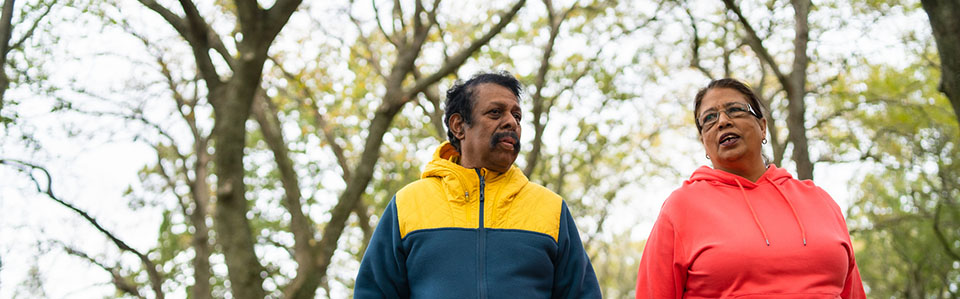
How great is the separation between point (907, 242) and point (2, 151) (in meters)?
22.9

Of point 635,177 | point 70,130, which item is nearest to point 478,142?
point 70,130

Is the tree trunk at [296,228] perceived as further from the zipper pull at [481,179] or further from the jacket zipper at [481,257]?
the jacket zipper at [481,257]

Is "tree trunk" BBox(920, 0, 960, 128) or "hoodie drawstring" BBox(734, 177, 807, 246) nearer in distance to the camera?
"hoodie drawstring" BBox(734, 177, 807, 246)

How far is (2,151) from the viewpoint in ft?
31.1

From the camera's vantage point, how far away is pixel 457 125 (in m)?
3.50

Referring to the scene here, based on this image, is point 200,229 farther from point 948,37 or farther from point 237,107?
point 948,37

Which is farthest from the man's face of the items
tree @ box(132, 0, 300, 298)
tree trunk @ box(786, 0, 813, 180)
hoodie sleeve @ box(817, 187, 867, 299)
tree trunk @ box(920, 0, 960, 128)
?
tree trunk @ box(786, 0, 813, 180)

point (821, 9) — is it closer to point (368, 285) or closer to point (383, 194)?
point (383, 194)

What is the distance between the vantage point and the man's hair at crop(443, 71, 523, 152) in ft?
11.3

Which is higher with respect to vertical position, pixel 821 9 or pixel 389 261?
pixel 821 9

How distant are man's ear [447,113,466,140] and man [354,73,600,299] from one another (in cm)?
1

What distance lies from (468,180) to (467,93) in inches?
17.9

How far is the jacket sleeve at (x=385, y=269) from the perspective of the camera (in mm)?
3117

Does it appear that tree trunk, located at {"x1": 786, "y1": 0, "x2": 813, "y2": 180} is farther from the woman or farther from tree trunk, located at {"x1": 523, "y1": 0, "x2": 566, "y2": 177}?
the woman
